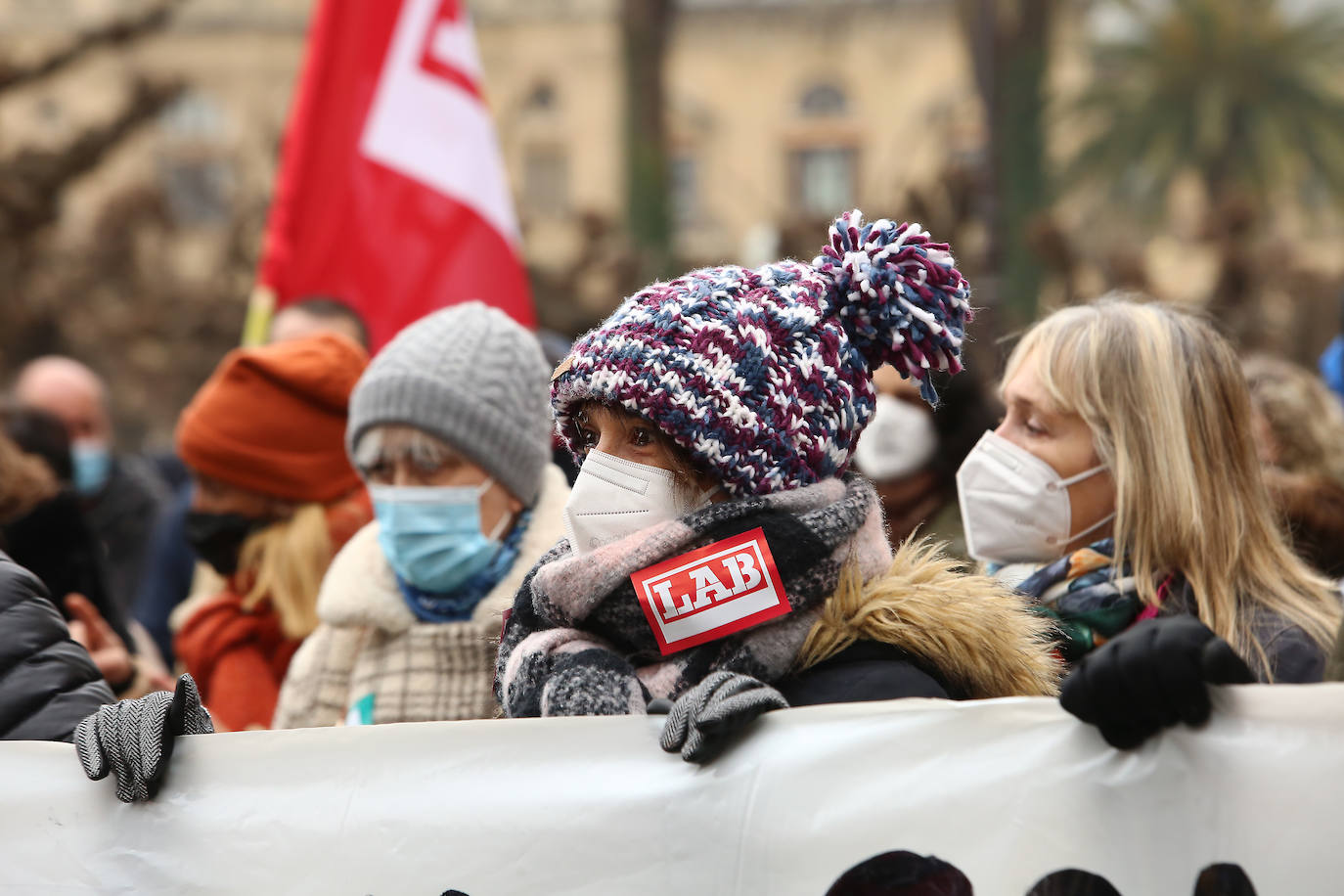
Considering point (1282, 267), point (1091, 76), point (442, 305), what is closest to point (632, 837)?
point (442, 305)

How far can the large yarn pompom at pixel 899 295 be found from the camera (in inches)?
83.7

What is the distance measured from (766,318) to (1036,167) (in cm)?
1215

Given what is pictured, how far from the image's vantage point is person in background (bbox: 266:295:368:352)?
4738mm

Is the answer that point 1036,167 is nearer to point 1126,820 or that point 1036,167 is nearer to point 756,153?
point 1126,820

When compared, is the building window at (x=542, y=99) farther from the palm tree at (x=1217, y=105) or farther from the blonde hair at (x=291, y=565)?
the blonde hair at (x=291, y=565)

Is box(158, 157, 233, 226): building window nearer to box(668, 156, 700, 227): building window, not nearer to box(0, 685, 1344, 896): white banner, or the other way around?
box(668, 156, 700, 227): building window

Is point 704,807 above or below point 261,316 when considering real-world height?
above

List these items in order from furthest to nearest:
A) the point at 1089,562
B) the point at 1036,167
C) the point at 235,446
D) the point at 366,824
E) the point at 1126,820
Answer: the point at 1036,167
the point at 235,446
the point at 1089,562
the point at 366,824
the point at 1126,820

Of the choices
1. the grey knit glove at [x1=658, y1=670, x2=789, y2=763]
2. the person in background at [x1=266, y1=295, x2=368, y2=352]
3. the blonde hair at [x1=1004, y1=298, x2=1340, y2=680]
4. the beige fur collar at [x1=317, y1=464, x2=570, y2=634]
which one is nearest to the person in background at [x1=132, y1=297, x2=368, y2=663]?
the person in background at [x1=266, y1=295, x2=368, y2=352]

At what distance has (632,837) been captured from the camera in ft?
6.19

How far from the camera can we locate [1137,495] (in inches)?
108

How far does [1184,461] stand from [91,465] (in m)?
5.36

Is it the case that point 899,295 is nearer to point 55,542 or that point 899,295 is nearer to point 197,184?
point 55,542

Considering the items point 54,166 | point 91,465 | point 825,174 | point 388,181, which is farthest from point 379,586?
point 825,174
